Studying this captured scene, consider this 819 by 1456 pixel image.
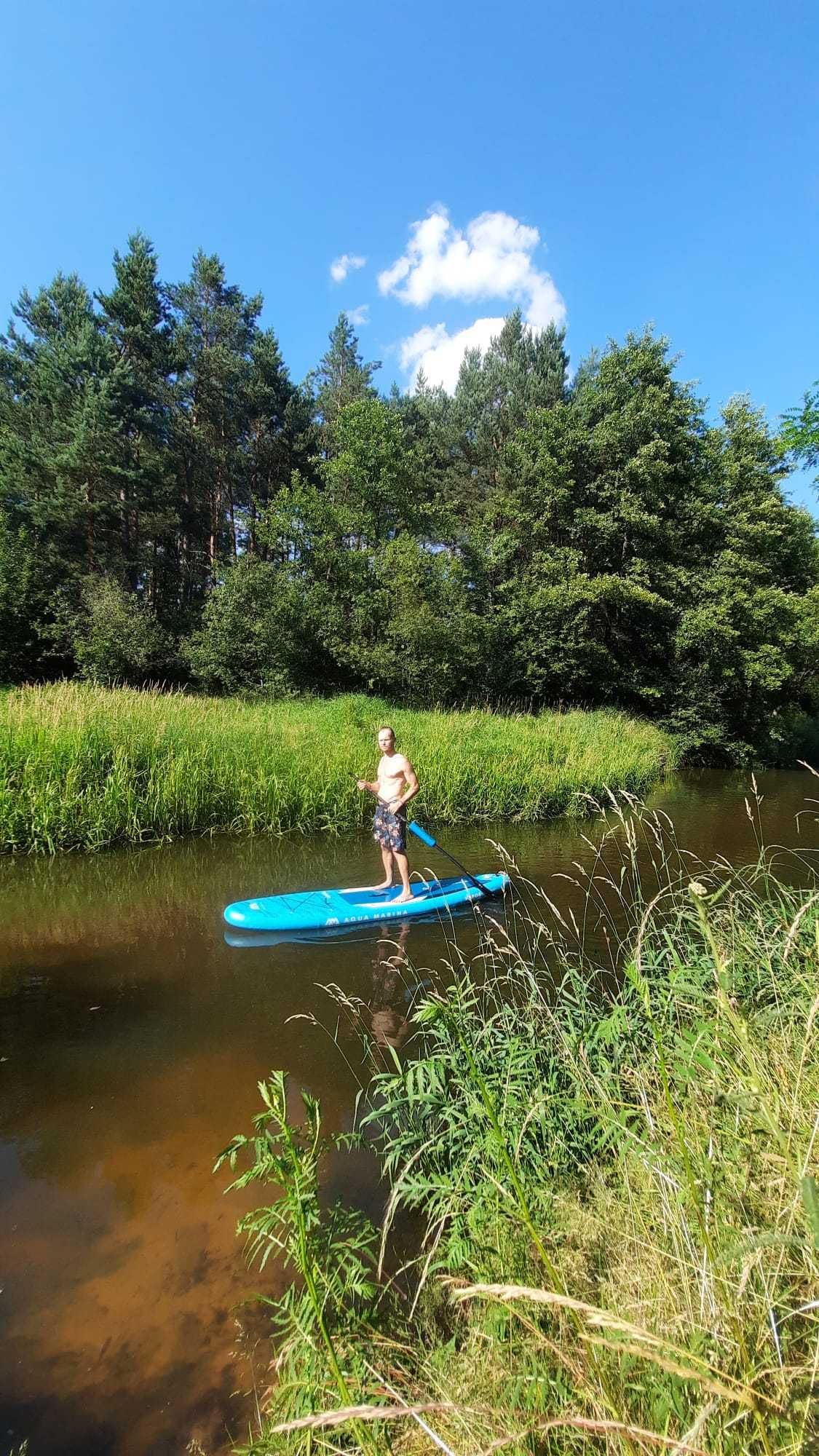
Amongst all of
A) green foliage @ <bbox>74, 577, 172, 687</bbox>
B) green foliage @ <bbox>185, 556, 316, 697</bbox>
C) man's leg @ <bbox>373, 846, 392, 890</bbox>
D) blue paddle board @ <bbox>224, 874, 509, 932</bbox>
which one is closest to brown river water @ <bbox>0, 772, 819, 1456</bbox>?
blue paddle board @ <bbox>224, 874, 509, 932</bbox>

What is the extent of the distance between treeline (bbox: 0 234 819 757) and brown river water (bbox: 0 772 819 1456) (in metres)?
13.8

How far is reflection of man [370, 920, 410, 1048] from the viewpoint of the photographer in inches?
156

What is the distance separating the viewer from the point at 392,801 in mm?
6812

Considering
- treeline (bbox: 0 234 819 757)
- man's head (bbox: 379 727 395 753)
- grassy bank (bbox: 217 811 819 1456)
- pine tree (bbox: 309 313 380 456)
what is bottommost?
grassy bank (bbox: 217 811 819 1456)

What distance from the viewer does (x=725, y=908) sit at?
13.5ft

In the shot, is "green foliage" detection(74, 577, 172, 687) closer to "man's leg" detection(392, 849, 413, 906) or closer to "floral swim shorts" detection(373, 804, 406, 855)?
"floral swim shorts" detection(373, 804, 406, 855)

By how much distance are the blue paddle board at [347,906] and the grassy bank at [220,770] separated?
65.5 inches

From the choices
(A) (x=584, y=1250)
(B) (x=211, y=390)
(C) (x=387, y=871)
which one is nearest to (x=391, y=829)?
(C) (x=387, y=871)

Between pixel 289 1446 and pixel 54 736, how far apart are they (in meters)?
7.31

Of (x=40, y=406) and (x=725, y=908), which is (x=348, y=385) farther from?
(x=725, y=908)

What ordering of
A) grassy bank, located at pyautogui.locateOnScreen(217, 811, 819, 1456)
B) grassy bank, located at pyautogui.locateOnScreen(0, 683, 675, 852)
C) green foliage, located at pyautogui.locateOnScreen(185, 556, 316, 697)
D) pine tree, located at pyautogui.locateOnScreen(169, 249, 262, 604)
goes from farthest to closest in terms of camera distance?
1. pine tree, located at pyautogui.locateOnScreen(169, 249, 262, 604)
2. green foliage, located at pyautogui.locateOnScreen(185, 556, 316, 697)
3. grassy bank, located at pyautogui.locateOnScreen(0, 683, 675, 852)
4. grassy bank, located at pyautogui.locateOnScreen(217, 811, 819, 1456)

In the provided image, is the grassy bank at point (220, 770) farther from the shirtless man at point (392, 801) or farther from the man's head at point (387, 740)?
the man's head at point (387, 740)

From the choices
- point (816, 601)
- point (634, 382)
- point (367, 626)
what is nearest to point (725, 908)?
point (367, 626)

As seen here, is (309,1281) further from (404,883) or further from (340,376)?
(340,376)
